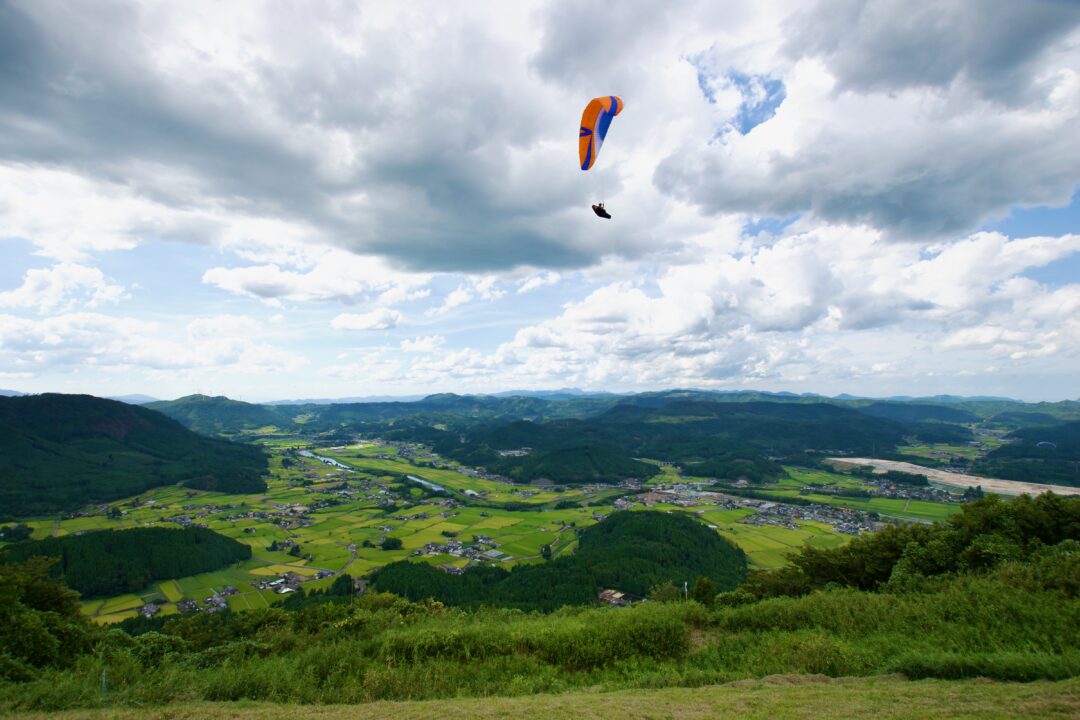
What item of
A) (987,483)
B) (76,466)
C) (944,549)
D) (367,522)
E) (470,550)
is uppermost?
(944,549)

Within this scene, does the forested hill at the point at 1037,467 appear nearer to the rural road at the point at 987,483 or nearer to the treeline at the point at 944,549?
the rural road at the point at 987,483

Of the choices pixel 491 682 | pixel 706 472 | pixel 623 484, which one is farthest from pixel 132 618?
pixel 706 472

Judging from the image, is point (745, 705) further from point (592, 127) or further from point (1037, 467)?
point (1037, 467)

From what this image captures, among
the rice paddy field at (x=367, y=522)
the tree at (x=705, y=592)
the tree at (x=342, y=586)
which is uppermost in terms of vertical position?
the tree at (x=705, y=592)

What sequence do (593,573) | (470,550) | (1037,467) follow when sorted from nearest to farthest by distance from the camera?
(593,573) → (470,550) → (1037,467)

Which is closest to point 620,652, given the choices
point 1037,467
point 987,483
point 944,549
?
point 944,549

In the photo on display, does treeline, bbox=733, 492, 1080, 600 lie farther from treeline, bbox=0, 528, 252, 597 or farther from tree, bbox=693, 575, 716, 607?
treeline, bbox=0, 528, 252, 597

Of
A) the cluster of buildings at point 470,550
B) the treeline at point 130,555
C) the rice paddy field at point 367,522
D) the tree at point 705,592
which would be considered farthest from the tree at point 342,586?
the tree at point 705,592
